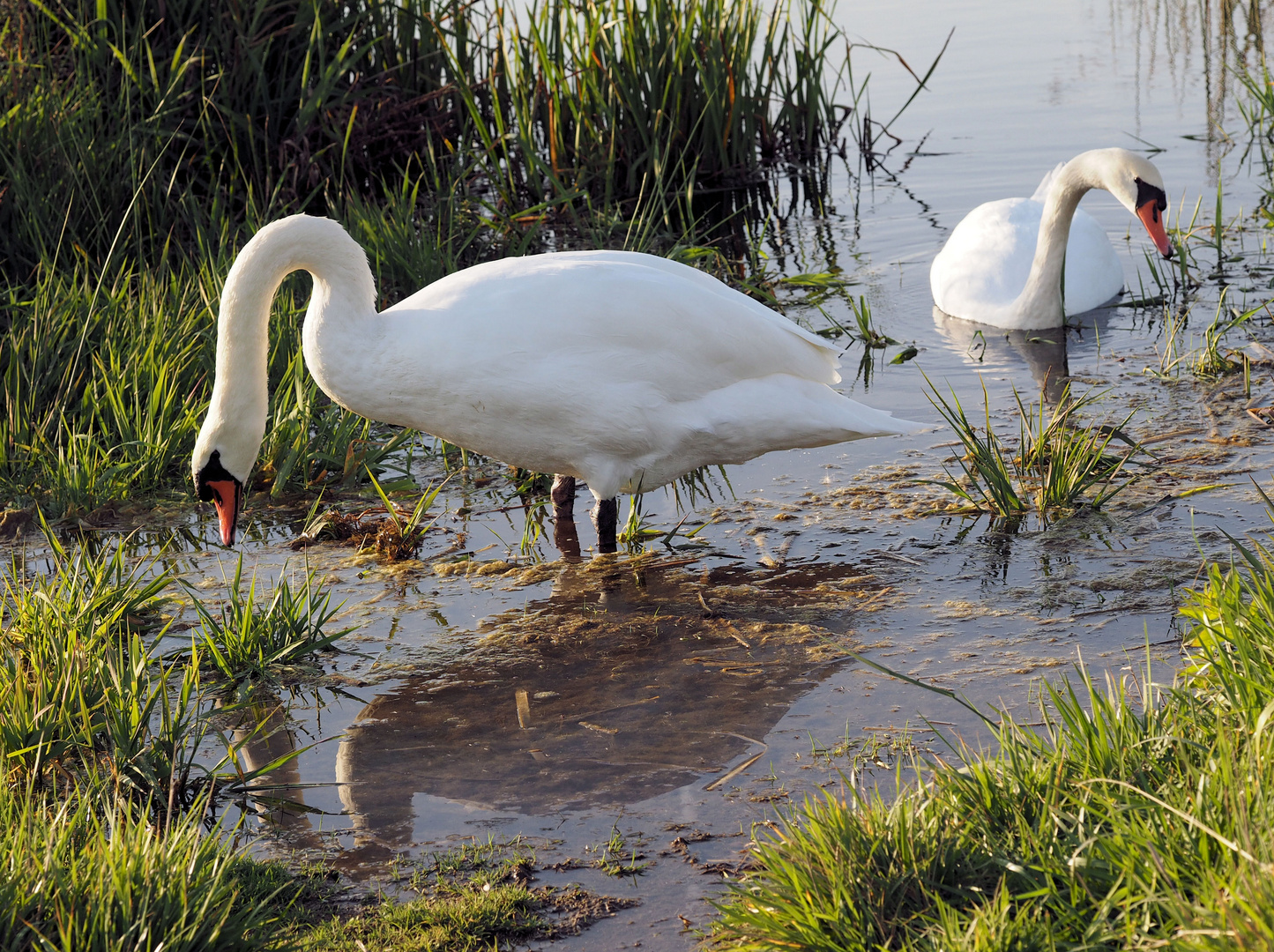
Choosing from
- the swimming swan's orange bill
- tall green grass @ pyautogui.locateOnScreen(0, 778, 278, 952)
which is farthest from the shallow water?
tall green grass @ pyautogui.locateOnScreen(0, 778, 278, 952)

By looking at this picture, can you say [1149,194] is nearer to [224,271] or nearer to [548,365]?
[548,365]

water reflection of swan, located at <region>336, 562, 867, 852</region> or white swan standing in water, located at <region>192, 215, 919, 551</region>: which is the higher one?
white swan standing in water, located at <region>192, 215, 919, 551</region>

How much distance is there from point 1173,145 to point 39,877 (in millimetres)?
8631

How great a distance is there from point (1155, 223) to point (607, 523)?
3.24 m

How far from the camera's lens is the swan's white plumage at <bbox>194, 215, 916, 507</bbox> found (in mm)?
4289

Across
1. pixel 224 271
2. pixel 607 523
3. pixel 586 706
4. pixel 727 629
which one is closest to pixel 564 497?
pixel 607 523

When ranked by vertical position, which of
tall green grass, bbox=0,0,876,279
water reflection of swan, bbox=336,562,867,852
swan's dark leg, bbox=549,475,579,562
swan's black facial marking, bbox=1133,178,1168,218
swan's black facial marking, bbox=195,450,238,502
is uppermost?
tall green grass, bbox=0,0,876,279

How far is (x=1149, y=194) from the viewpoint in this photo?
6453 millimetres

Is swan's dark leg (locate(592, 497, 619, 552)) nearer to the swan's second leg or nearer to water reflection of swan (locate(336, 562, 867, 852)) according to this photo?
water reflection of swan (locate(336, 562, 867, 852))

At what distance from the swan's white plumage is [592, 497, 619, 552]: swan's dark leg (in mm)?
57

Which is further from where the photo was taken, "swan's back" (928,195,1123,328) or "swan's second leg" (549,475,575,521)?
"swan's back" (928,195,1123,328)

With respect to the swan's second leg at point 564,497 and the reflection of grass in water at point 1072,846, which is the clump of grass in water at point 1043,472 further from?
the reflection of grass in water at point 1072,846

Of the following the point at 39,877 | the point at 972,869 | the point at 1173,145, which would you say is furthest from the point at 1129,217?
the point at 39,877

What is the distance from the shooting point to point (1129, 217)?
864 centimetres
